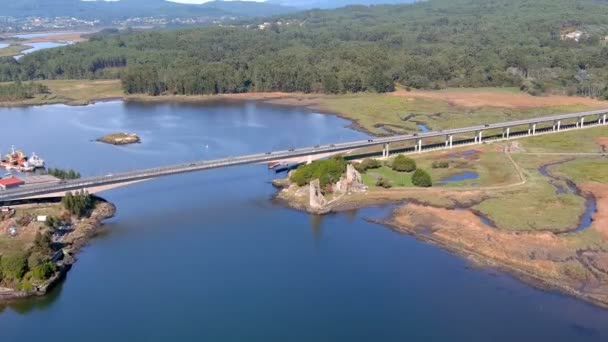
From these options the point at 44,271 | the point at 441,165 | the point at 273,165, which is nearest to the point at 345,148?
the point at 273,165

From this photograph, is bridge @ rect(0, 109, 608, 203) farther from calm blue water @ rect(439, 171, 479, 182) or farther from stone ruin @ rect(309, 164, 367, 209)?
calm blue water @ rect(439, 171, 479, 182)

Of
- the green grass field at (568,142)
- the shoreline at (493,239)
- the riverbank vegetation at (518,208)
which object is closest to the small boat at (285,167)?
the shoreline at (493,239)

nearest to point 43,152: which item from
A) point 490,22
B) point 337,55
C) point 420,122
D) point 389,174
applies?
point 389,174

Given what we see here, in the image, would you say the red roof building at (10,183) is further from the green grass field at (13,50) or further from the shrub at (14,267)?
the green grass field at (13,50)

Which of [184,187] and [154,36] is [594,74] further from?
[154,36]

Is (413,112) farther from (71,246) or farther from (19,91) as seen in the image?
(19,91)

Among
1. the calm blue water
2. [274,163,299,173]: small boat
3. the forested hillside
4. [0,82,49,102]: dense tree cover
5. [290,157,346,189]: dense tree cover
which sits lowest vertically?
the calm blue water

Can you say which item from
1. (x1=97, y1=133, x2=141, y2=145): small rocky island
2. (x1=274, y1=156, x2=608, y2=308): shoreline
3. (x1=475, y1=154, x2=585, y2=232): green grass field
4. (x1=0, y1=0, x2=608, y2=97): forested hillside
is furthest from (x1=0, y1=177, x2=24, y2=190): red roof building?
(x1=0, y1=0, x2=608, y2=97): forested hillside
